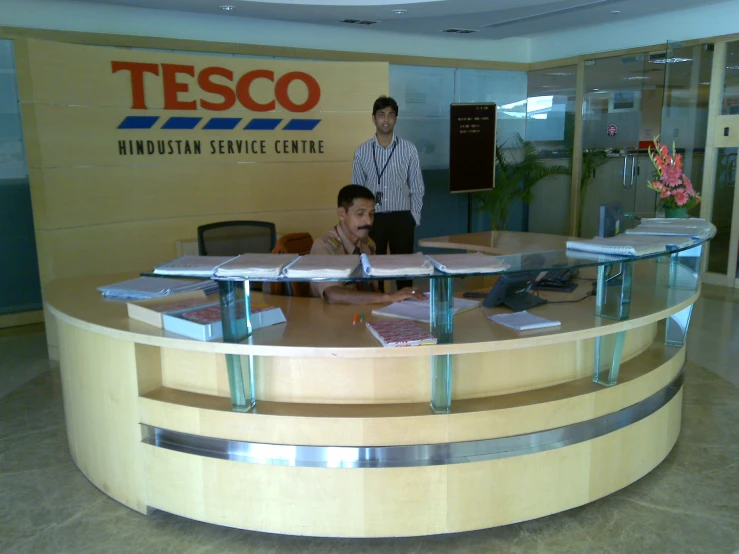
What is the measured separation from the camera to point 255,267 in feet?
7.64

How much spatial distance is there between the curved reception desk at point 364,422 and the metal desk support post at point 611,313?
0.01 metres

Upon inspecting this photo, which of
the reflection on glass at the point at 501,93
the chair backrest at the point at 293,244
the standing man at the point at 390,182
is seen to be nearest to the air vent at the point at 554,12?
the reflection on glass at the point at 501,93

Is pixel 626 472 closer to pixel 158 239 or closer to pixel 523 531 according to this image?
pixel 523 531

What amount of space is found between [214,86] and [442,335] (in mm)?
4250

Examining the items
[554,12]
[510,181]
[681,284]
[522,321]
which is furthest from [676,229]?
[510,181]

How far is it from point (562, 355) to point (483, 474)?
0.62 metres

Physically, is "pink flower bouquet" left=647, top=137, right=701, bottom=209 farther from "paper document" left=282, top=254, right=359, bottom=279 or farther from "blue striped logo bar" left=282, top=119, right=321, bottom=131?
"blue striped logo bar" left=282, top=119, right=321, bottom=131

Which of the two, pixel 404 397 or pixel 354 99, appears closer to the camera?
pixel 404 397

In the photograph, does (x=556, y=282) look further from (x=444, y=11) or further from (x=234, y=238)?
(x=444, y=11)

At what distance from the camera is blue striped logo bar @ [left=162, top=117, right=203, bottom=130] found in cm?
573

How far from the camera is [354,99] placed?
6.54m

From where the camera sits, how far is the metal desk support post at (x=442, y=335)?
7.93 ft

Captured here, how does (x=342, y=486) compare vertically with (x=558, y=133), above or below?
below

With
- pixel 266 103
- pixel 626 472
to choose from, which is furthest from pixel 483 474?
pixel 266 103
